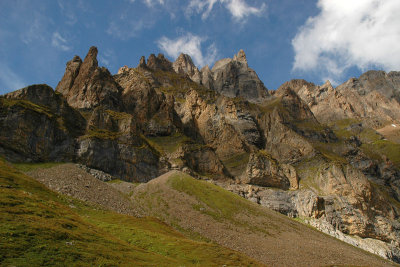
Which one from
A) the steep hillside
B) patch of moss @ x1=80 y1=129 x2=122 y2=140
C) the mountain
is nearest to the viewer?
the steep hillside

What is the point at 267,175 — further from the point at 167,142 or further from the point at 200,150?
the point at 167,142

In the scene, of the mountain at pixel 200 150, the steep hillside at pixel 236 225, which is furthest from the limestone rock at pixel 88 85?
the steep hillside at pixel 236 225

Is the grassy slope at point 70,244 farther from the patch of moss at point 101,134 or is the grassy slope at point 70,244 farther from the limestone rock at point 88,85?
the limestone rock at point 88,85

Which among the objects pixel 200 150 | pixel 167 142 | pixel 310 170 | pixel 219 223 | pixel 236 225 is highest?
pixel 167 142

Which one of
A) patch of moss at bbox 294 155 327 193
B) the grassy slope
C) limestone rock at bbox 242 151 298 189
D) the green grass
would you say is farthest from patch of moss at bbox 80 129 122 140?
patch of moss at bbox 294 155 327 193

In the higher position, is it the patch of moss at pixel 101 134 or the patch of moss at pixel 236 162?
the patch of moss at pixel 236 162

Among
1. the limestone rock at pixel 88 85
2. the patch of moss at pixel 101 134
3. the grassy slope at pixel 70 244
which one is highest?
the limestone rock at pixel 88 85

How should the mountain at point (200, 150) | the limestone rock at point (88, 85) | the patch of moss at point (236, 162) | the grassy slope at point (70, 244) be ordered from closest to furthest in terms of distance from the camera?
the grassy slope at point (70, 244) < the mountain at point (200, 150) < the patch of moss at point (236, 162) < the limestone rock at point (88, 85)

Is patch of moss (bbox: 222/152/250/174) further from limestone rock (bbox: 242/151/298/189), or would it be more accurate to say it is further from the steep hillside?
the steep hillside

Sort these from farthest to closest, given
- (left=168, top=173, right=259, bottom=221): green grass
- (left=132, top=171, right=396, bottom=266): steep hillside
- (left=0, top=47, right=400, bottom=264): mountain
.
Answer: (left=0, top=47, right=400, bottom=264): mountain → (left=168, top=173, right=259, bottom=221): green grass → (left=132, top=171, right=396, bottom=266): steep hillside

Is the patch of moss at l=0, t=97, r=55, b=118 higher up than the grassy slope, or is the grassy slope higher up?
the patch of moss at l=0, t=97, r=55, b=118

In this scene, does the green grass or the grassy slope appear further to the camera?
the green grass

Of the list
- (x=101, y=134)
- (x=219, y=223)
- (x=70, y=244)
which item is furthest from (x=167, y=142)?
(x=70, y=244)

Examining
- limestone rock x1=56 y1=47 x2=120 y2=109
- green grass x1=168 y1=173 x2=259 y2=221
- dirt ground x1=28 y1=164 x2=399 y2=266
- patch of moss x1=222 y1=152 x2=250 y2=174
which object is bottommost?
dirt ground x1=28 y1=164 x2=399 y2=266
